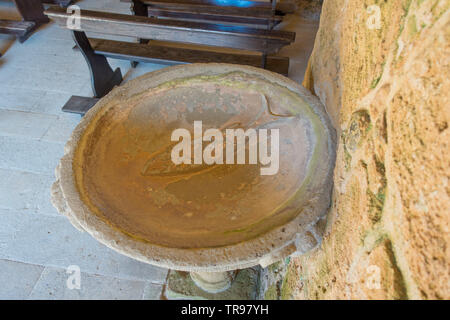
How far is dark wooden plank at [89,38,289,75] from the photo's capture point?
271cm

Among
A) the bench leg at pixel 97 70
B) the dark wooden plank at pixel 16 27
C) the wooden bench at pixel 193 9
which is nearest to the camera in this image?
the bench leg at pixel 97 70

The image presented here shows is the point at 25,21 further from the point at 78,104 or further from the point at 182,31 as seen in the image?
the point at 182,31

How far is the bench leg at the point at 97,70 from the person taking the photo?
2707 millimetres

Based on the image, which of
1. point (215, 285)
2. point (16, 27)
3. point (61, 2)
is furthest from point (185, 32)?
point (61, 2)

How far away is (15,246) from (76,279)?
458mm

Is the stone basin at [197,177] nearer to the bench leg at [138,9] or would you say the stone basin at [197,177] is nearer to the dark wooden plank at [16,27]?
the bench leg at [138,9]

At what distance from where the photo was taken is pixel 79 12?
2373mm

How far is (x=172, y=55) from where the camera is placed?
9.20 ft

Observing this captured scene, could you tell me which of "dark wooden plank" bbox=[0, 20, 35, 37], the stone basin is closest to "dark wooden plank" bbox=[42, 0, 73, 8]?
"dark wooden plank" bbox=[0, 20, 35, 37]

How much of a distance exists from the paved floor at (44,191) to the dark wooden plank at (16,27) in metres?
0.10

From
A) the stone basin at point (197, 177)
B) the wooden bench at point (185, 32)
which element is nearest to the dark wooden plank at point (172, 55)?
the wooden bench at point (185, 32)

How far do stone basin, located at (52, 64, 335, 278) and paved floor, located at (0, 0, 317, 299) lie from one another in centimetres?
97

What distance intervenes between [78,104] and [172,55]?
2.88 feet

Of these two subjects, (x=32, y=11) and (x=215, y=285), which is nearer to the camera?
(x=215, y=285)
